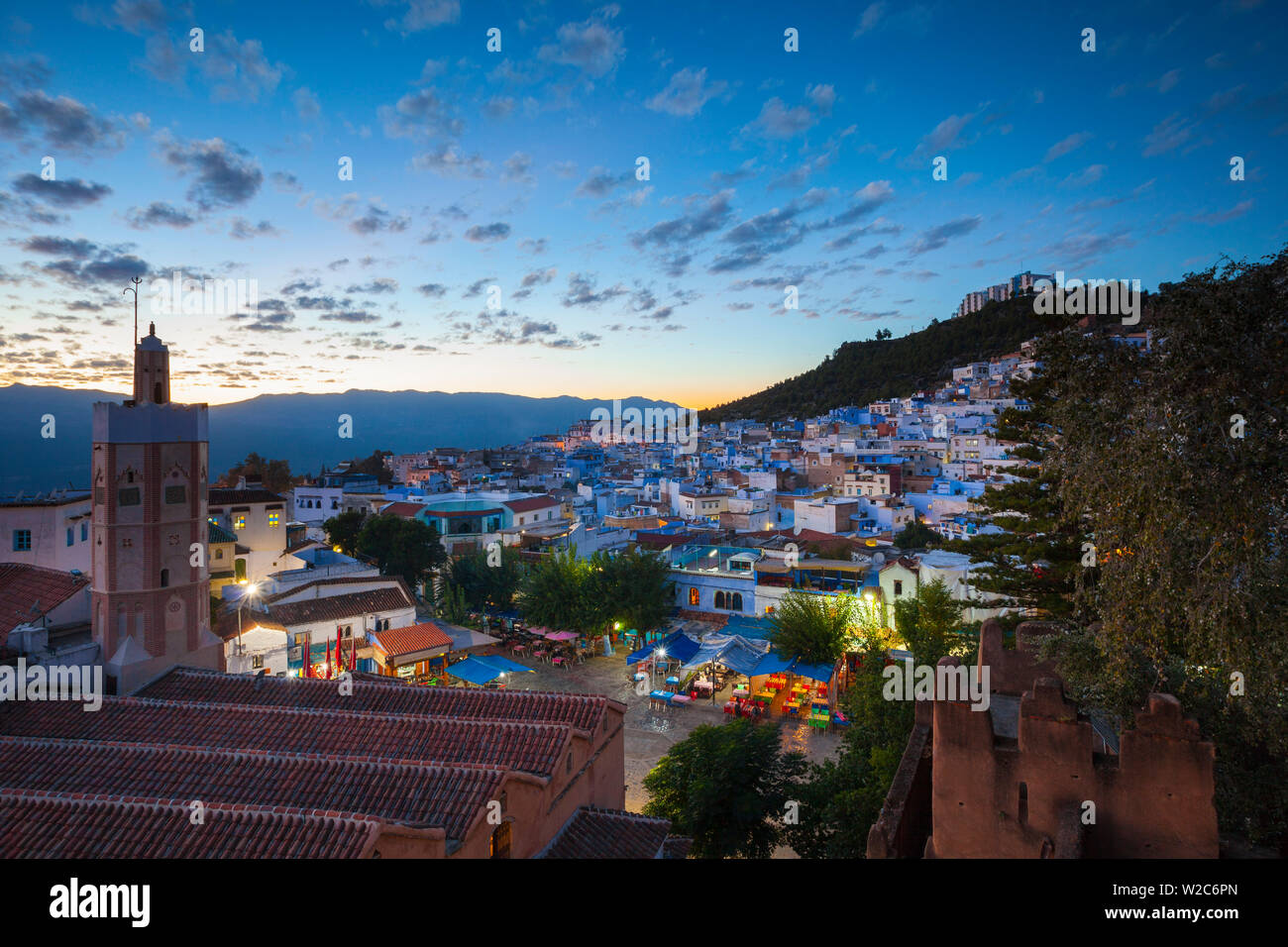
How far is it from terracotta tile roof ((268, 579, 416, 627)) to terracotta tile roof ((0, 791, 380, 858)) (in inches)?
559

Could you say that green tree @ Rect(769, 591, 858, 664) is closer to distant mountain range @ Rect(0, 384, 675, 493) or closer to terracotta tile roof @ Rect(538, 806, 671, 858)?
terracotta tile roof @ Rect(538, 806, 671, 858)

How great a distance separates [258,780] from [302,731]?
1.97m

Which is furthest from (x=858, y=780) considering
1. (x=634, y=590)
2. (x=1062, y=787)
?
(x=634, y=590)

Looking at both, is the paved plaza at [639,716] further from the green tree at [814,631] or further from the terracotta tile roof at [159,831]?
the terracotta tile roof at [159,831]

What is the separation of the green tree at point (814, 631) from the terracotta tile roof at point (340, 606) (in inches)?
479

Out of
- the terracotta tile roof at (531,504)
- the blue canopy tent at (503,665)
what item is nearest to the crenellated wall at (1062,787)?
the blue canopy tent at (503,665)

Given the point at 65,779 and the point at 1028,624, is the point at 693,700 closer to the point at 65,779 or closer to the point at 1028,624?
the point at 1028,624

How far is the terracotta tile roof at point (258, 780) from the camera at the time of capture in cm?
780

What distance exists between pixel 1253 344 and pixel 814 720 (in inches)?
591

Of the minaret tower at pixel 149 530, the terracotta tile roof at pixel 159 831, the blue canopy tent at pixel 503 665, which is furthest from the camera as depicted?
the blue canopy tent at pixel 503 665

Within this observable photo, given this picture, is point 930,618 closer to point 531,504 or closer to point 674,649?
point 674,649

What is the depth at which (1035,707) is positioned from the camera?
240 inches

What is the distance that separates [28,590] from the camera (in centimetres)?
1564
